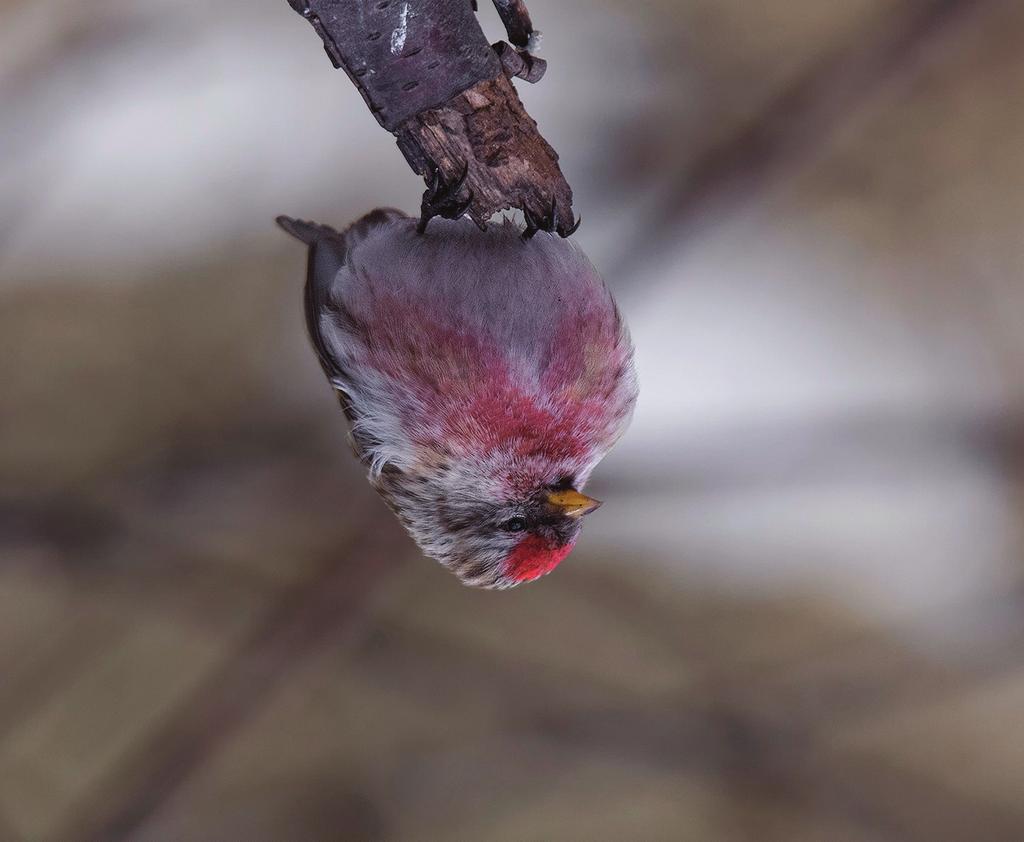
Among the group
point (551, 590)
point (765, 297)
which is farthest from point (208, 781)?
point (765, 297)

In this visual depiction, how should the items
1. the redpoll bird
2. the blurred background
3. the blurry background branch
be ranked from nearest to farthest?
the blurry background branch < the redpoll bird < the blurred background

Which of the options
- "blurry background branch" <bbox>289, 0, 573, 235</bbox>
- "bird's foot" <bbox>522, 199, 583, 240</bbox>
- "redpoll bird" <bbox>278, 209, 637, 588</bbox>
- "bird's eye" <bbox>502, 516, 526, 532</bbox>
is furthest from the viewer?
"bird's eye" <bbox>502, 516, 526, 532</bbox>

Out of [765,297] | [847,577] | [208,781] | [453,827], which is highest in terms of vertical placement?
[765,297]

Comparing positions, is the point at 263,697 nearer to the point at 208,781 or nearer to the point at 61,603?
the point at 208,781

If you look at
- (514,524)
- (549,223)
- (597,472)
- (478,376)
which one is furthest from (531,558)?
(597,472)

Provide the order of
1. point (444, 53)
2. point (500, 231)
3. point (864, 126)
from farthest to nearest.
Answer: point (864, 126) → point (500, 231) → point (444, 53)

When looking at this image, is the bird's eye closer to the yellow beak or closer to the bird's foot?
the yellow beak

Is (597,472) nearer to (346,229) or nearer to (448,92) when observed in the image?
(346,229)

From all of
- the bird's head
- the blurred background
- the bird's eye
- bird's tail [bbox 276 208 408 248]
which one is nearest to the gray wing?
bird's tail [bbox 276 208 408 248]
